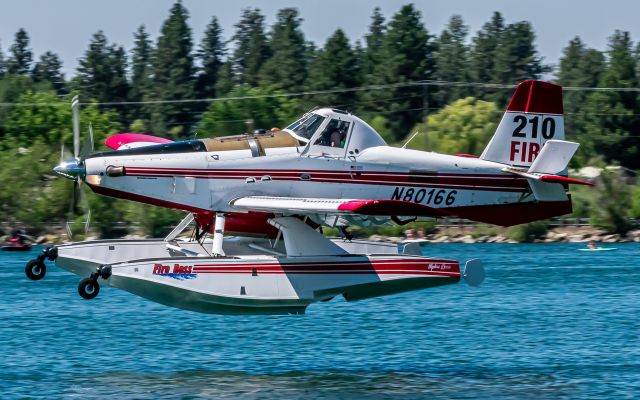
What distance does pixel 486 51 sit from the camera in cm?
11812

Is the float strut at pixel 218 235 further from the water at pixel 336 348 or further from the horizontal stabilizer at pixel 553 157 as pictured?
the horizontal stabilizer at pixel 553 157

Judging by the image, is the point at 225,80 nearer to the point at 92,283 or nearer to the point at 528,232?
the point at 528,232

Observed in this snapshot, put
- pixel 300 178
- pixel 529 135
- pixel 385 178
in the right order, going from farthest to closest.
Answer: pixel 529 135 → pixel 385 178 → pixel 300 178

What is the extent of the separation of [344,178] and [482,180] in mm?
2512

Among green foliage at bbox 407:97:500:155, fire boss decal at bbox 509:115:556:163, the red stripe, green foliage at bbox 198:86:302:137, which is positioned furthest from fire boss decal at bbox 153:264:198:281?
green foliage at bbox 198:86:302:137

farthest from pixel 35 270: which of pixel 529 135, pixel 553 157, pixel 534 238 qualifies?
pixel 534 238

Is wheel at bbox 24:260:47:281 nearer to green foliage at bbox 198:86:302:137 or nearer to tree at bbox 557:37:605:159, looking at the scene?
green foliage at bbox 198:86:302:137

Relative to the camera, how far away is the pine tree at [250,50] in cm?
11412

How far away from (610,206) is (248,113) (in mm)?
24599

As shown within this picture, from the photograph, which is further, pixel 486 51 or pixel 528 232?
pixel 486 51

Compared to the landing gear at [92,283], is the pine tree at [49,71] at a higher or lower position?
higher

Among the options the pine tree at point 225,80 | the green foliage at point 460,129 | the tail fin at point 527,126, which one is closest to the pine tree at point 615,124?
the green foliage at point 460,129

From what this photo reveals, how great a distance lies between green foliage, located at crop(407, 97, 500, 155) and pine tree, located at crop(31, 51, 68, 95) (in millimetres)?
54997

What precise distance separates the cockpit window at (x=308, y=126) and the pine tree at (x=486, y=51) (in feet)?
308
